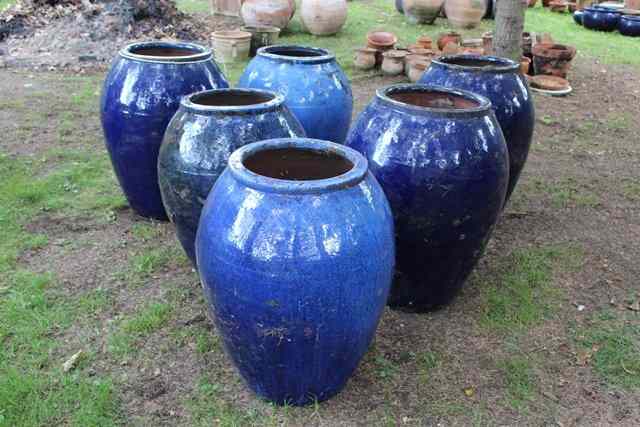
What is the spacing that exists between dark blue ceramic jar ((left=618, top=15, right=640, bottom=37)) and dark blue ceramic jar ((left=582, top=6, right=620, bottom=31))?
0.19 metres

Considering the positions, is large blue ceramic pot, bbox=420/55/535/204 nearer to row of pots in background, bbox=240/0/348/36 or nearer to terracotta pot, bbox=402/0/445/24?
row of pots in background, bbox=240/0/348/36

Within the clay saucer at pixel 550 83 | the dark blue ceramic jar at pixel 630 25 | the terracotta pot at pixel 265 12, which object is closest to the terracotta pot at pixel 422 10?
the terracotta pot at pixel 265 12

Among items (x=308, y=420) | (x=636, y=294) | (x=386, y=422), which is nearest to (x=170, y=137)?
(x=308, y=420)

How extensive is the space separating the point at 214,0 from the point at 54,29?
11.1ft

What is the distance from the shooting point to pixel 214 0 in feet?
37.1

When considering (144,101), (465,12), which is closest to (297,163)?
(144,101)

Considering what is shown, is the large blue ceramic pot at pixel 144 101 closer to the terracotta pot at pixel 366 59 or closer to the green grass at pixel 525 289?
the green grass at pixel 525 289

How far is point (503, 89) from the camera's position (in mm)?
3682

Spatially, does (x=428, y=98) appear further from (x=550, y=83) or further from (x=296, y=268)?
(x=550, y=83)

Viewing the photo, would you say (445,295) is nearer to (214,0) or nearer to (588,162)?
(588,162)

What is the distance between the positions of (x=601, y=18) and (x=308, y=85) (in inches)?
417

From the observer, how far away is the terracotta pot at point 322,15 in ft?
32.9

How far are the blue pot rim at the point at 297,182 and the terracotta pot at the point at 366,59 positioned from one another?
5974 mm

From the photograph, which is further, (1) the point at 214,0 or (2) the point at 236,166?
(1) the point at 214,0
